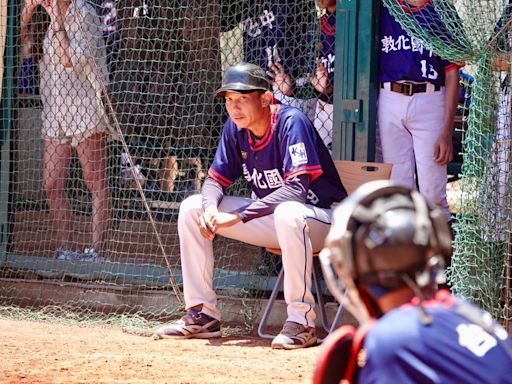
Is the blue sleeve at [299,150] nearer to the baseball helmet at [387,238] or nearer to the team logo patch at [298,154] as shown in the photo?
the team logo patch at [298,154]

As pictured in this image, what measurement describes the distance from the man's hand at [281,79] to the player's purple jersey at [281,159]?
73 centimetres

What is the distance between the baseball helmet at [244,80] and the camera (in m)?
6.10

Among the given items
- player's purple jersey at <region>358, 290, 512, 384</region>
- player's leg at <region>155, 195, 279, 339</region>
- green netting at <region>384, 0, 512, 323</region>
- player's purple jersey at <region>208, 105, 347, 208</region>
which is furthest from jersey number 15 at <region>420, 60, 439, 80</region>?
player's purple jersey at <region>358, 290, 512, 384</region>

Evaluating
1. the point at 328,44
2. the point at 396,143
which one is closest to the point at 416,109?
the point at 396,143

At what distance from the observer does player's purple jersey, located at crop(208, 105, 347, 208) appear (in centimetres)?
606

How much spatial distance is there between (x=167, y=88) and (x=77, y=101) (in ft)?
2.19

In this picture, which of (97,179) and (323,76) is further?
(97,179)

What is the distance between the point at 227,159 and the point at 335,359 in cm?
406

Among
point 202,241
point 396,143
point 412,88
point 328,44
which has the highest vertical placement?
point 328,44

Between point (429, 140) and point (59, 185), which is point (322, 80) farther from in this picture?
point (59, 185)

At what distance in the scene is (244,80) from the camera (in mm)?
6117

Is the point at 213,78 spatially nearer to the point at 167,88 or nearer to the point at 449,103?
the point at 167,88

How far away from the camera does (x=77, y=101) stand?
7789mm

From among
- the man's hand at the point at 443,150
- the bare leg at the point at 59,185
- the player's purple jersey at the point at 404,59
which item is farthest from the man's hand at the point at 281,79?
the bare leg at the point at 59,185
